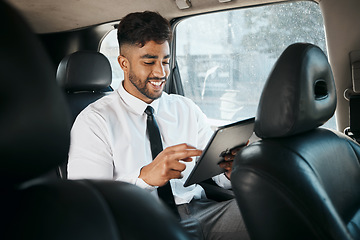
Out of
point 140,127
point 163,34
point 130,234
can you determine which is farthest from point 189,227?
point 130,234

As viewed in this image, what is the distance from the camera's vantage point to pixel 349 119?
1972 mm

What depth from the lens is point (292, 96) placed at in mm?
1074

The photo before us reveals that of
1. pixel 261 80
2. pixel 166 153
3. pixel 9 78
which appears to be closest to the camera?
pixel 9 78

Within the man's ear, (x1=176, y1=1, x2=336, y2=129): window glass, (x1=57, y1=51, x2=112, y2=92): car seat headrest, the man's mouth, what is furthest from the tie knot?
(x1=176, y1=1, x2=336, y2=129): window glass

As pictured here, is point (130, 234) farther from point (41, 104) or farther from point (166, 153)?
point (166, 153)

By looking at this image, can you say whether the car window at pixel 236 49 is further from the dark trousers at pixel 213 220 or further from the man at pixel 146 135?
the dark trousers at pixel 213 220

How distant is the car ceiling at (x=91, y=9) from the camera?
2342 millimetres

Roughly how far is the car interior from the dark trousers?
150 millimetres

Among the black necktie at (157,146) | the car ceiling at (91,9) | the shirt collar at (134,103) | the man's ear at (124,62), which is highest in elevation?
the car ceiling at (91,9)

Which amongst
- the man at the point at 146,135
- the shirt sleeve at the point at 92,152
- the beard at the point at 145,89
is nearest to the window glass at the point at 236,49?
the man at the point at 146,135

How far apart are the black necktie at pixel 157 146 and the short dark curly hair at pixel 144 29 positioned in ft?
1.12

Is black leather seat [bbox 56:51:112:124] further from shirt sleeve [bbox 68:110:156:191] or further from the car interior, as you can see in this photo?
shirt sleeve [bbox 68:110:156:191]

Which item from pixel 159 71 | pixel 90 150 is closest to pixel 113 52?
pixel 159 71

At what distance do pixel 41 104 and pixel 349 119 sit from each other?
1.85m
